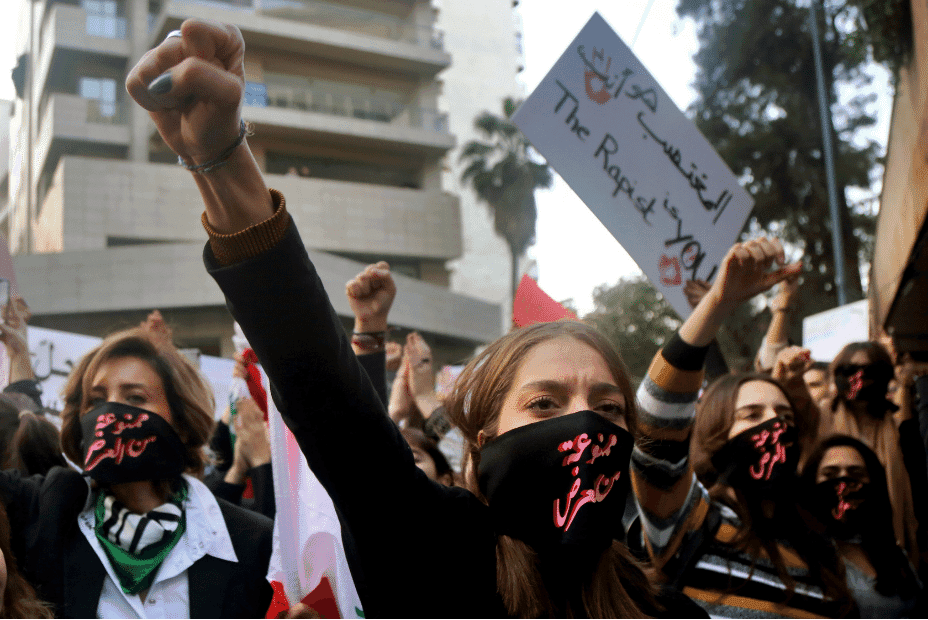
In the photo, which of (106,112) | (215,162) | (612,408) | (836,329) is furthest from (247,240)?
(106,112)

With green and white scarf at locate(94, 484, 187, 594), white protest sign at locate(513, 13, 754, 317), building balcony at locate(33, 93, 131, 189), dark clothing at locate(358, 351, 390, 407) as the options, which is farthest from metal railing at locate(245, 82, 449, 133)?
dark clothing at locate(358, 351, 390, 407)

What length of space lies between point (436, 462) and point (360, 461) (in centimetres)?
176

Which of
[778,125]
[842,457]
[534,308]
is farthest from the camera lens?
[778,125]

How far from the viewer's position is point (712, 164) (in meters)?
3.42

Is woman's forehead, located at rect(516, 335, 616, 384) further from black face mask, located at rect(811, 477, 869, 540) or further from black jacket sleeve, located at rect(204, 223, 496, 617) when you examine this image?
black face mask, located at rect(811, 477, 869, 540)

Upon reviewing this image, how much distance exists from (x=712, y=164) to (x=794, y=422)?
1.09m

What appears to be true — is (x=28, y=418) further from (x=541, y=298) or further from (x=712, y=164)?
(x=712, y=164)

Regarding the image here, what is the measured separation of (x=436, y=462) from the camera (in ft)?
9.67

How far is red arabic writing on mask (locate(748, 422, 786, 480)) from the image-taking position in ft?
8.81

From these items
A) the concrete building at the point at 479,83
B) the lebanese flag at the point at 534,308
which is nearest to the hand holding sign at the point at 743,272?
the lebanese flag at the point at 534,308

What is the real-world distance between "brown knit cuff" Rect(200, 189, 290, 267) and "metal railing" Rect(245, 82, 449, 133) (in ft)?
94.2

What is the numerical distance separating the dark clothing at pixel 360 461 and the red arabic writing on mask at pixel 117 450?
128cm

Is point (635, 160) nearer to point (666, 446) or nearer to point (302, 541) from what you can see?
point (666, 446)

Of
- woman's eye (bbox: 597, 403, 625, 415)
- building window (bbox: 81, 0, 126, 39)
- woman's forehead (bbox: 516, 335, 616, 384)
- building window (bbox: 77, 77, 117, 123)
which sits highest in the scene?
building window (bbox: 81, 0, 126, 39)
